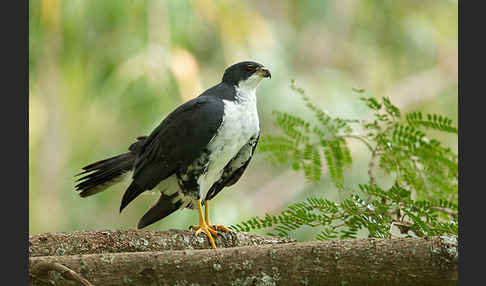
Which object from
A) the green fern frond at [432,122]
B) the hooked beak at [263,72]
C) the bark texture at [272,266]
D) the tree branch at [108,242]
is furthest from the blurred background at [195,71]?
the bark texture at [272,266]

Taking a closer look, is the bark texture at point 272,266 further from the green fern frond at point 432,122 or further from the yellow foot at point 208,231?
the green fern frond at point 432,122

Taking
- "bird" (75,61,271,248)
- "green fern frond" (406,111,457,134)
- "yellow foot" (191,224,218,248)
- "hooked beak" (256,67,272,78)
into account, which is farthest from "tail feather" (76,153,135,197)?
"green fern frond" (406,111,457,134)

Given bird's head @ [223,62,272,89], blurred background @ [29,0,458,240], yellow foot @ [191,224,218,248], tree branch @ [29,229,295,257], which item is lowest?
tree branch @ [29,229,295,257]

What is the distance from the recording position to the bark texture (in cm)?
260

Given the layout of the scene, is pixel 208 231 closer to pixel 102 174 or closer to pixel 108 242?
pixel 108 242

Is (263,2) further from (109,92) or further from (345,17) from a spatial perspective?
(109,92)

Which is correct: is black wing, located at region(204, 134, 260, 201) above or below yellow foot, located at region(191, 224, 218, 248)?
above

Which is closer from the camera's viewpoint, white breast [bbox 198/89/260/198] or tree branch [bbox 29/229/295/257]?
tree branch [bbox 29/229/295/257]

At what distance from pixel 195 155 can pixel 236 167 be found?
46cm

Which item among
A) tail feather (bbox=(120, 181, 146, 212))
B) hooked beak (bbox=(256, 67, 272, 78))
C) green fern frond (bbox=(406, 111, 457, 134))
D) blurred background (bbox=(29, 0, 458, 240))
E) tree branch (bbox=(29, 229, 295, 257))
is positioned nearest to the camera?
tree branch (bbox=(29, 229, 295, 257))

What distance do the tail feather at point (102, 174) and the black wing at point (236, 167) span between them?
69 cm

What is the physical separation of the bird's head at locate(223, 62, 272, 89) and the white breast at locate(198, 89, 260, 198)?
0.25 metres

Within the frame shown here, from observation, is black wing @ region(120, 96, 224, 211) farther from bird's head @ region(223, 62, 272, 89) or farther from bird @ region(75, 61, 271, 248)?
bird's head @ region(223, 62, 272, 89)

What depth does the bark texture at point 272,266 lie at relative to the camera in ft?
8.53
